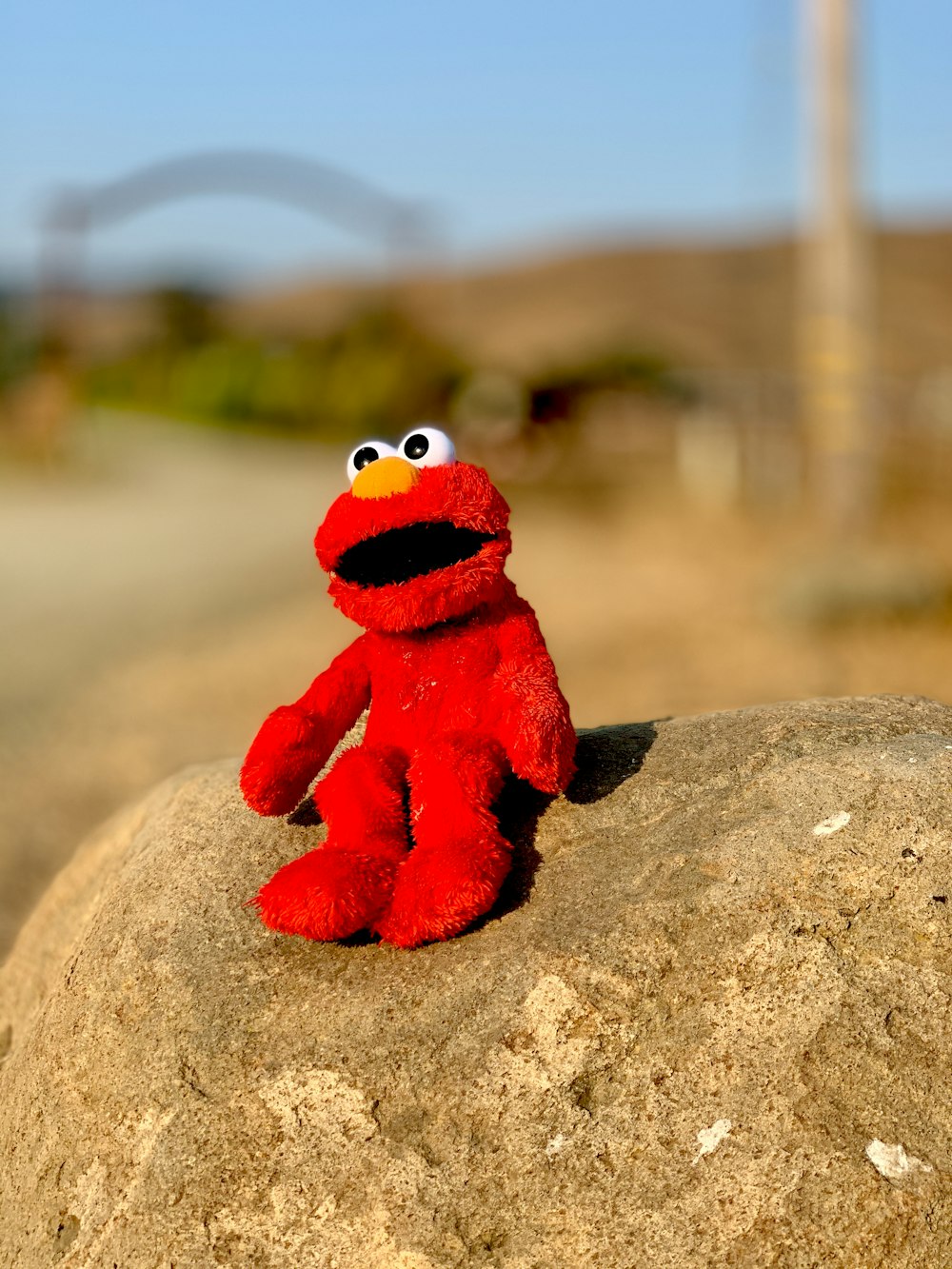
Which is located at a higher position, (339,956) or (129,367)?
(339,956)

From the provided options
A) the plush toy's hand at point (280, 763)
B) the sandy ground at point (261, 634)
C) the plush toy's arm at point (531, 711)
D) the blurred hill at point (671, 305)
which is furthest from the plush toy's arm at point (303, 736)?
the blurred hill at point (671, 305)

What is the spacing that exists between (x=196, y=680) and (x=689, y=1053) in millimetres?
6550

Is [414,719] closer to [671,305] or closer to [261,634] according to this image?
[261,634]

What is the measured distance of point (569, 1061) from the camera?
84.5 inches

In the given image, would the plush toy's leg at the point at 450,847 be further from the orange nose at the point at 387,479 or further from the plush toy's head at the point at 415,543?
the orange nose at the point at 387,479

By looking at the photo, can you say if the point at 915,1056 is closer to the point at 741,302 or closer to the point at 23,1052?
the point at 23,1052

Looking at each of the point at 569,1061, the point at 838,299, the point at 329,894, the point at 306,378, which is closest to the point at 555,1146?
the point at 569,1061

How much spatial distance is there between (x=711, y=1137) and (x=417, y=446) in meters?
1.26

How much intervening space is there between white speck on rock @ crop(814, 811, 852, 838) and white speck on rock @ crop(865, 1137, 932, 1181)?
0.50 m

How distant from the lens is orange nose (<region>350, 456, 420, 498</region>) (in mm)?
2514

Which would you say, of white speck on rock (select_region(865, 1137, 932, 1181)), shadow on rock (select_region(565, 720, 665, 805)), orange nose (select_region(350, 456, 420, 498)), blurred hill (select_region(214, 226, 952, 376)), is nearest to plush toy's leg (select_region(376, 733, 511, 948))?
shadow on rock (select_region(565, 720, 665, 805))

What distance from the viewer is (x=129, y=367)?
169ft

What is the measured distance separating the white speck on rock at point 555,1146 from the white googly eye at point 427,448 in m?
1.15

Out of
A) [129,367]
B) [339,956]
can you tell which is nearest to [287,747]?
[339,956]
